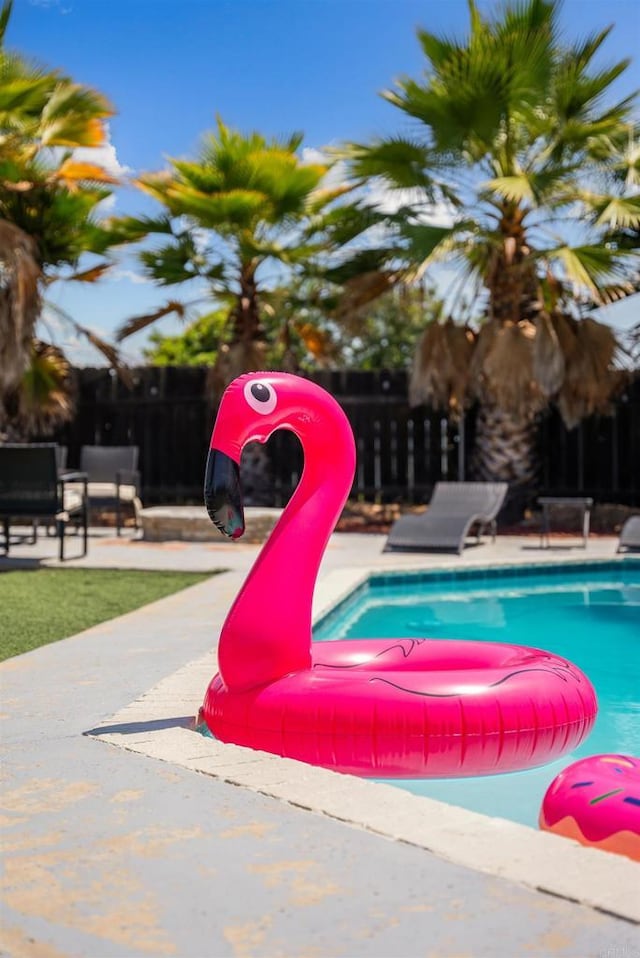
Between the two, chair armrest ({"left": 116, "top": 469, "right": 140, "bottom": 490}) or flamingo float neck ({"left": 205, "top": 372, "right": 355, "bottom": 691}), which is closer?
flamingo float neck ({"left": 205, "top": 372, "right": 355, "bottom": 691})

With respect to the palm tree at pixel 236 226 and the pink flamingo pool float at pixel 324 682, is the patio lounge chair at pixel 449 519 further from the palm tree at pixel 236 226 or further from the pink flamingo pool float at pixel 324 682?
the pink flamingo pool float at pixel 324 682

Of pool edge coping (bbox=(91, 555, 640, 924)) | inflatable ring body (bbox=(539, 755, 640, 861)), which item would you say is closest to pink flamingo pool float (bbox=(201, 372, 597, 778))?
pool edge coping (bbox=(91, 555, 640, 924))

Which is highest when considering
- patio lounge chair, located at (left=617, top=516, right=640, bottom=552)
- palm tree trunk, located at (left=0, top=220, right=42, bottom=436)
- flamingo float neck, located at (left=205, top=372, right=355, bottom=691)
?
palm tree trunk, located at (left=0, top=220, right=42, bottom=436)

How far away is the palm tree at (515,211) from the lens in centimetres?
1156

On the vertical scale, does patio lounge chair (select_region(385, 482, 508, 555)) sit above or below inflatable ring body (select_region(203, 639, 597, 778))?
above

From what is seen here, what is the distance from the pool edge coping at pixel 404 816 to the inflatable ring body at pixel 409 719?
0.29 metres

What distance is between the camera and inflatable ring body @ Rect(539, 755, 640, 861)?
271 centimetres

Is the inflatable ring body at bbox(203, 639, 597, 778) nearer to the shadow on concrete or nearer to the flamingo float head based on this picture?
the shadow on concrete

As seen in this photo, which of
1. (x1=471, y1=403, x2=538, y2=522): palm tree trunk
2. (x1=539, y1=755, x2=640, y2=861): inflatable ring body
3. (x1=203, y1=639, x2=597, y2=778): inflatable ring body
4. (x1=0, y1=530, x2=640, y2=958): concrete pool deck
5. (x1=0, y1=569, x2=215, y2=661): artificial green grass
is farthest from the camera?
(x1=471, y1=403, x2=538, y2=522): palm tree trunk

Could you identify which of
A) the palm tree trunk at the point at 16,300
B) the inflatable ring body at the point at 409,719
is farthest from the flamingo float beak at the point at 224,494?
the palm tree trunk at the point at 16,300

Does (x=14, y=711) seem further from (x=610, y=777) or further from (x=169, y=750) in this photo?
(x=610, y=777)

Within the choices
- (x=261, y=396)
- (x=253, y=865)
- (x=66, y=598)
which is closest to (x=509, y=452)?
(x=66, y=598)

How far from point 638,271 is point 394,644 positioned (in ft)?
31.6

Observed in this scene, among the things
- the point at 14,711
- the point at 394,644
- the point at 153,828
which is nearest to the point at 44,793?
the point at 153,828
